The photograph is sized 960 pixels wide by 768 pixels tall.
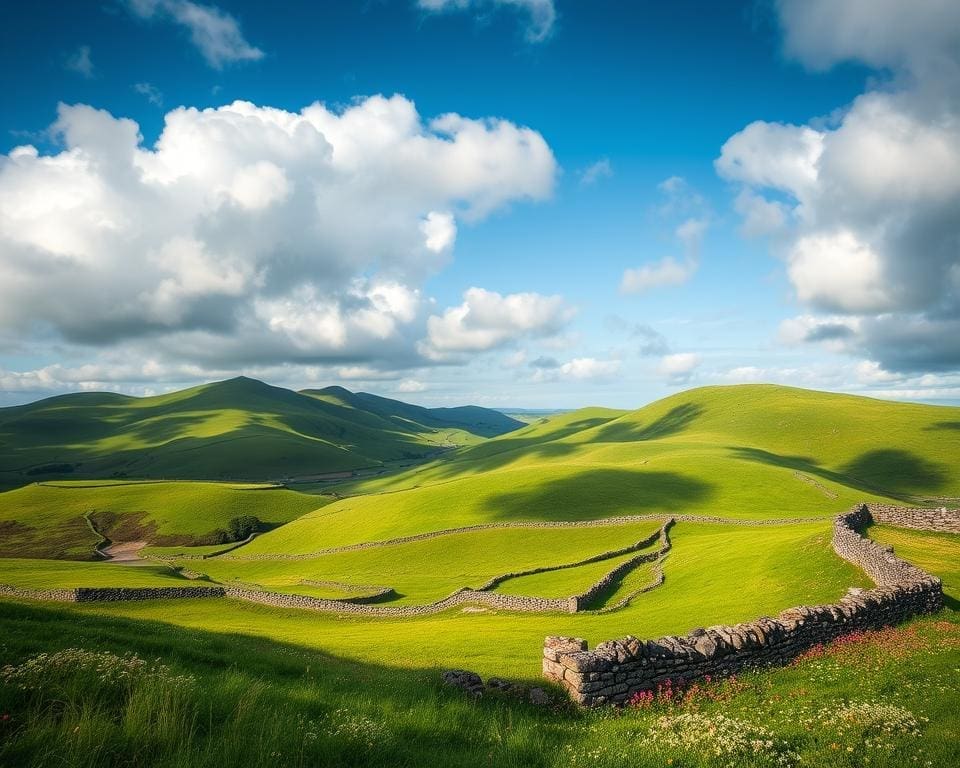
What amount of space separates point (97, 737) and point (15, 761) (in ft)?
3.11

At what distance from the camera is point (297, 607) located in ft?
165

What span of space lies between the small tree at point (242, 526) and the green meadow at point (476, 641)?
25.2 feet

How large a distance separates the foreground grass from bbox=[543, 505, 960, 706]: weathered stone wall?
0.71 meters

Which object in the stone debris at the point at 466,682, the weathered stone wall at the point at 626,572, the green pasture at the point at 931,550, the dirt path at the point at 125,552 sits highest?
the stone debris at the point at 466,682

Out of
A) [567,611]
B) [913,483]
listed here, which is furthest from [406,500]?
[913,483]

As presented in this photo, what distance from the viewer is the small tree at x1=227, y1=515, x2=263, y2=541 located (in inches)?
4422

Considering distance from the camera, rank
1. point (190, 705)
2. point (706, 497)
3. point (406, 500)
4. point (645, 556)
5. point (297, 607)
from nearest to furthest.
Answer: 1. point (190, 705)
2. point (297, 607)
3. point (645, 556)
4. point (706, 497)
5. point (406, 500)

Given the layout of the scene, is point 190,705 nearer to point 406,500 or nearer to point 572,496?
point 572,496

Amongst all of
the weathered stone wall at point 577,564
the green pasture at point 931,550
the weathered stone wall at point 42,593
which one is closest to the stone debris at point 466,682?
the green pasture at point 931,550

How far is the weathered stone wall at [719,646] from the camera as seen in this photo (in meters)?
14.7

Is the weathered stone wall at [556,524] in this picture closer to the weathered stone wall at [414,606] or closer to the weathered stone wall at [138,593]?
the weathered stone wall at [414,606]

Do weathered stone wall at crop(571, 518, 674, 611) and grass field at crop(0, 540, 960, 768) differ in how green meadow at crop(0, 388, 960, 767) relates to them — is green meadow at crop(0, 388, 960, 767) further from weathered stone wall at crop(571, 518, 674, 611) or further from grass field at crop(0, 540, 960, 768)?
weathered stone wall at crop(571, 518, 674, 611)

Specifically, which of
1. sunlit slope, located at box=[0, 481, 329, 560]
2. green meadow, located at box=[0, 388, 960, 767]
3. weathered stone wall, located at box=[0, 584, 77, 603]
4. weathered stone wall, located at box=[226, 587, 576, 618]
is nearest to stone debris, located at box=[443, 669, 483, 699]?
green meadow, located at box=[0, 388, 960, 767]

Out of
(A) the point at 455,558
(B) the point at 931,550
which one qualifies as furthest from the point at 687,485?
(B) the point at 931,550
